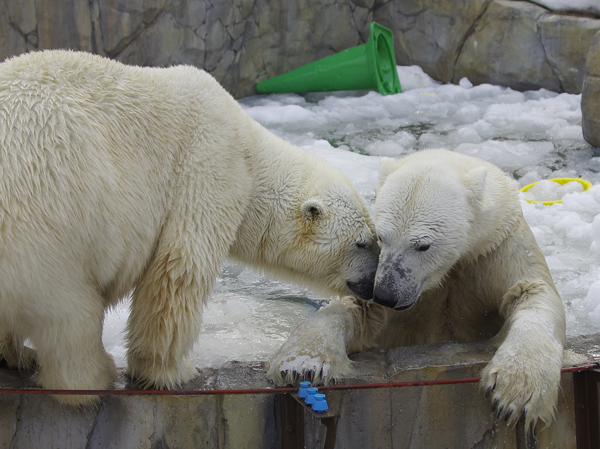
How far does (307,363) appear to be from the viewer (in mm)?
2260

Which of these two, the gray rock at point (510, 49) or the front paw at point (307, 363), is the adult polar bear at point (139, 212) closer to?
→ the front paw at point (307, 363)

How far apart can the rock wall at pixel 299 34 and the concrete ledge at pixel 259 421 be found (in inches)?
237

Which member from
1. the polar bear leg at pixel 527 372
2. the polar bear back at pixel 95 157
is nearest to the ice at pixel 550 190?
the polar bear leg at pixel 527 372

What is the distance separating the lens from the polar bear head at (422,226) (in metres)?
2.40

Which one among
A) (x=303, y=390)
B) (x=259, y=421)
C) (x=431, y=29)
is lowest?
(x=259, y=421)

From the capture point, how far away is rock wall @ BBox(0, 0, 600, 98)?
7.32 metres

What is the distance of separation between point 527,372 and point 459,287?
0.80 meters

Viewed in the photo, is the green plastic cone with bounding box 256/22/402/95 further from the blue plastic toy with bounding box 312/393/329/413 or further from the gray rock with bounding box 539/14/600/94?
the blue plastic toy with bounding box 312/393/329/413

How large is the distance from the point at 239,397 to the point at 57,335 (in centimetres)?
64

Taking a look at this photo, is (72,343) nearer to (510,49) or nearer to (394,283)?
(394,283)

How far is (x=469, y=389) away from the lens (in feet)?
7.26

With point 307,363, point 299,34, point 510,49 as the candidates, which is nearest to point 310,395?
point 307,363

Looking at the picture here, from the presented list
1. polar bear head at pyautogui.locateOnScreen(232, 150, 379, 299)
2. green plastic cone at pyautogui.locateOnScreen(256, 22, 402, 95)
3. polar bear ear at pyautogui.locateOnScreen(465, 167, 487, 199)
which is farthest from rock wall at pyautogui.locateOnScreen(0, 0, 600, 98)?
polar bear ear at pyautogui.locateOnScreen(465, 167, 487, 199)

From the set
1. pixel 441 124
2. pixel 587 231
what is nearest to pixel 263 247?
pixel 587 231
